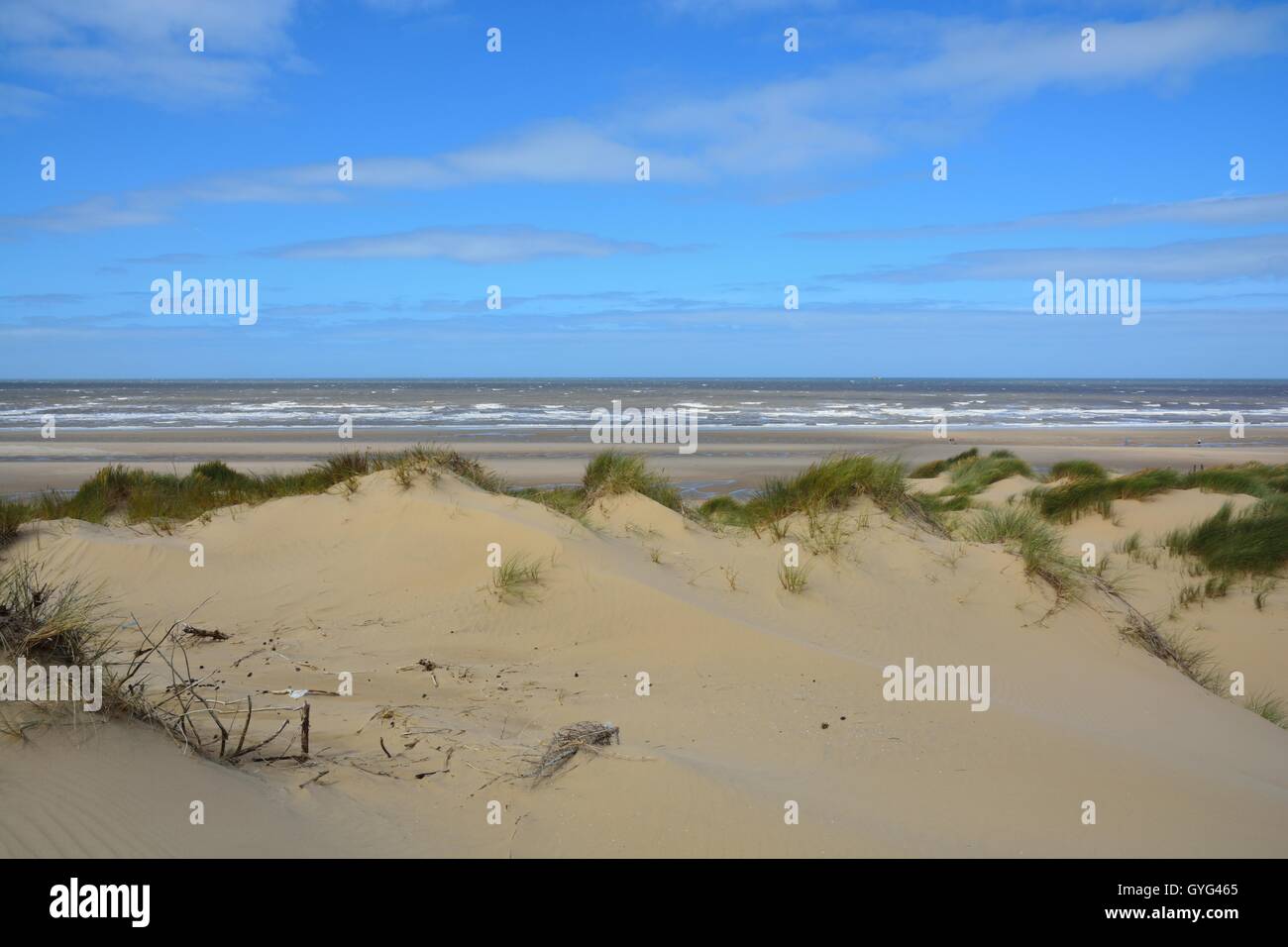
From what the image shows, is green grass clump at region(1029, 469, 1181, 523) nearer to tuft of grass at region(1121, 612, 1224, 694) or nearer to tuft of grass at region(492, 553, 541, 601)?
tuft of grass at region(1121, 612, 1224, 694)

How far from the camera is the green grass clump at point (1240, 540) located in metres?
10.3

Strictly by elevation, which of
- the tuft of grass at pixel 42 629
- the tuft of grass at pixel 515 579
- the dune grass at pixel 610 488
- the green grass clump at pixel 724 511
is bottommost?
the tuft of grass at pixel 515 579

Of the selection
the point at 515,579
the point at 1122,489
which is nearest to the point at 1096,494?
the point at 1122,489

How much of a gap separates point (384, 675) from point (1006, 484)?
13505 mm

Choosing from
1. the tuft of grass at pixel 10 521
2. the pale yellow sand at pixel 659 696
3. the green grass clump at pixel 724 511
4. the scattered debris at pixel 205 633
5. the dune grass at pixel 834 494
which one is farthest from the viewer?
the green grass clump at pixel 724 511

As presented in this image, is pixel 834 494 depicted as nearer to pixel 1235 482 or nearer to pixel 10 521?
pixel 10 521

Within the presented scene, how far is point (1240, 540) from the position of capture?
35.0 feet

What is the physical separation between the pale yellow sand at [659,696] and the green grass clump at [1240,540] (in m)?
0.82

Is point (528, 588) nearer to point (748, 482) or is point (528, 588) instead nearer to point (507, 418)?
point (748, 482)

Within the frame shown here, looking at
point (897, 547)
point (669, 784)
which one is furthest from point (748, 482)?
point (669, 784)

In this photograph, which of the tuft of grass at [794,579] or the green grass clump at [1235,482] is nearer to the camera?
the tuft of grass at [794,579]

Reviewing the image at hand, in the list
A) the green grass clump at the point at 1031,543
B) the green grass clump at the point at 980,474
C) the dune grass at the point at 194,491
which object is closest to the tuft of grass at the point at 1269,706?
the green grass clump at the point at 1031,543

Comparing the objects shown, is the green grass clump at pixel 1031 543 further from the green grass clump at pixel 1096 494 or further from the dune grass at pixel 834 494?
the green grass clump at pixel 1096 494
